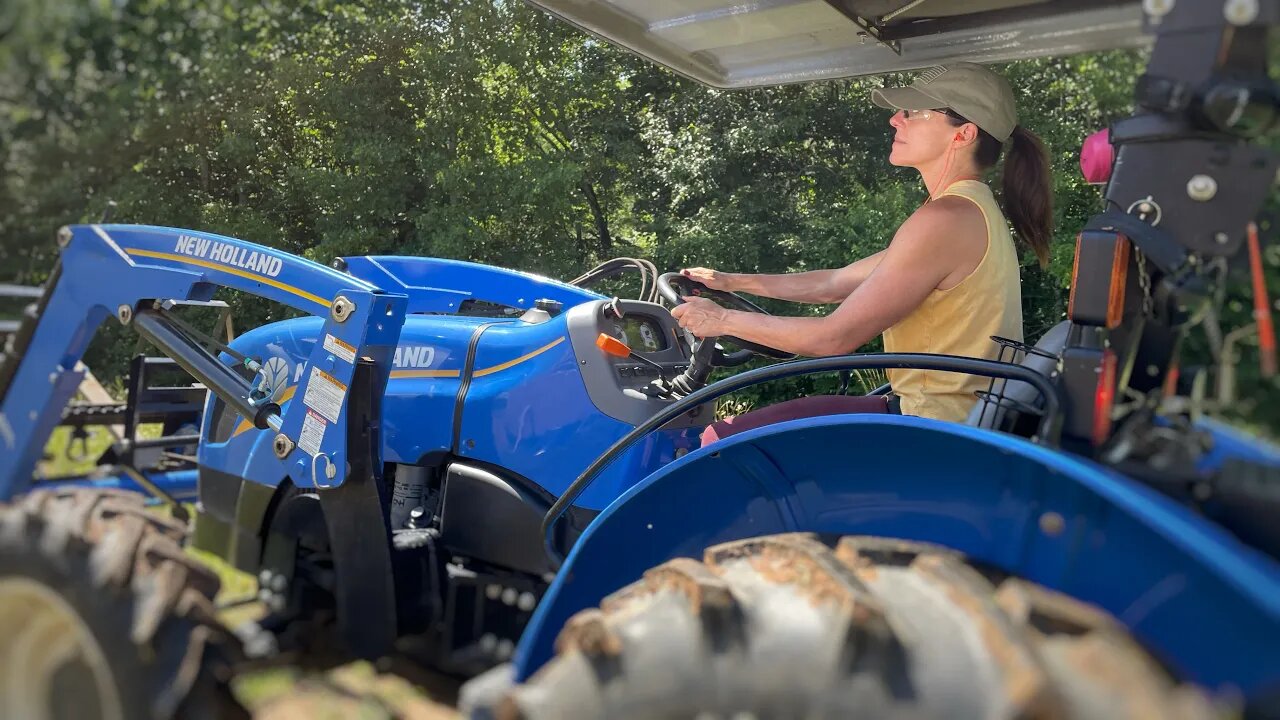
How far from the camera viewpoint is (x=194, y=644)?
1521 millimetres

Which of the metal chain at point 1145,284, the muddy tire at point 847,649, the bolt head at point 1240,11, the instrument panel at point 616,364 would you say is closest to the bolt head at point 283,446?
the instrument panel at point 616,364

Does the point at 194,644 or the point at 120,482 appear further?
the point at 120,482

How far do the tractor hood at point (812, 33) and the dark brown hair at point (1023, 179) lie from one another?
0.21m

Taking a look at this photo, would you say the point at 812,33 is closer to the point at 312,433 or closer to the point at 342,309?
the point at 342,309

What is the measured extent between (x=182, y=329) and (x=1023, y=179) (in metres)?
2.07

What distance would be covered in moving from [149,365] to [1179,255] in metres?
3.04

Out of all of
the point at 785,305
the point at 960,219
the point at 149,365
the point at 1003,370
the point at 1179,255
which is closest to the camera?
the point at 1179,255

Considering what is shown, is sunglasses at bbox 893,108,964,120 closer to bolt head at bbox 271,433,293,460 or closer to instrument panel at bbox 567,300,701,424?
instrument panel at bbox 567,300,701,424

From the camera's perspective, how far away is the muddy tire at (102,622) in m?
1.48

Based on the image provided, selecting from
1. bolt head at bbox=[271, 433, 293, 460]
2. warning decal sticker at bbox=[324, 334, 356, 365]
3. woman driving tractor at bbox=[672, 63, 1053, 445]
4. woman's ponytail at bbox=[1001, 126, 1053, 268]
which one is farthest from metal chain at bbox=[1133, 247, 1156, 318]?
bolt head at bbox=[271, 433, 293, 460]

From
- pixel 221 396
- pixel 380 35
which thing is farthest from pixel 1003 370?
pixel 380 35

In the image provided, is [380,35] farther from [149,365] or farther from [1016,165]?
[1016,165]

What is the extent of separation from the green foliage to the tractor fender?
201mm

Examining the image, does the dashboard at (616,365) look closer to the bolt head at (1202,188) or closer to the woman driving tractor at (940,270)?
the woman driving tractor at (940,270)
